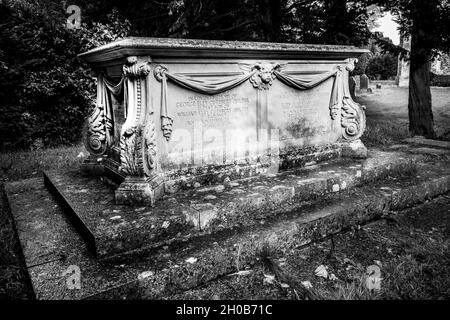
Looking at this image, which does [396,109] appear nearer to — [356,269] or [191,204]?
[356,269]

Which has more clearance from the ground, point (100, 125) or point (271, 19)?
point (271, 19)

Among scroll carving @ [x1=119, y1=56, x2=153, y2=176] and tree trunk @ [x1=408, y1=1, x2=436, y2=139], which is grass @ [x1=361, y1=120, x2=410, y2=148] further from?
scroll carving @ [x1=119, y1=56, x2=153, y2=176]

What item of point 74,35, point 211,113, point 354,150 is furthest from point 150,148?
point 74,35

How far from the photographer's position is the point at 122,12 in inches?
372

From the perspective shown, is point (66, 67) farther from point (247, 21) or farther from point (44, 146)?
point (247, 21)

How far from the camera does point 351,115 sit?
474 cm

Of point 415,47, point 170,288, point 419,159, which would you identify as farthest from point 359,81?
point 170,288

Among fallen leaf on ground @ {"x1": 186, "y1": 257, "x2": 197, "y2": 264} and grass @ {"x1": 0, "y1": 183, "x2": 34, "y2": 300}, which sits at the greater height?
fallen leaf on ground @ {"x1": 186, "y1": 257, "x2": 197, "y2": 264}

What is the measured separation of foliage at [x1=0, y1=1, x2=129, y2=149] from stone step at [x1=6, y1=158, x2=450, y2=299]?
4306mm

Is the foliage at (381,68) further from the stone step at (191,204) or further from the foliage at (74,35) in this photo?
the stone step at (191,204)

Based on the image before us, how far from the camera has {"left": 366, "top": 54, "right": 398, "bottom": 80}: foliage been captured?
29358 millimetres

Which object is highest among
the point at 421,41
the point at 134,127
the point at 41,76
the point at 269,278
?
the point at 421,41

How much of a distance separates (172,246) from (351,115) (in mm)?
3216

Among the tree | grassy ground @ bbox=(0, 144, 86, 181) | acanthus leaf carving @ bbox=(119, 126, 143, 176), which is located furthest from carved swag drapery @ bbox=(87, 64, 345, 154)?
the tree
